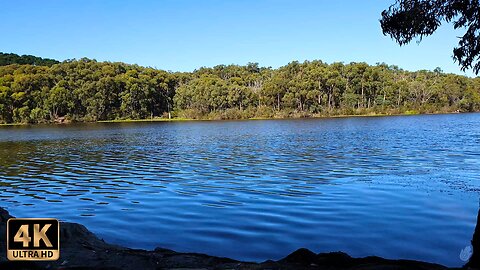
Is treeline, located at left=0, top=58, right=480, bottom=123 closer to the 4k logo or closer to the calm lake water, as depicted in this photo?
the calm lake water

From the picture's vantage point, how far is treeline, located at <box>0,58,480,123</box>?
126 metres

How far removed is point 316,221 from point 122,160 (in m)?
21.1

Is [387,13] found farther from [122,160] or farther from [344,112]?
[344,112]

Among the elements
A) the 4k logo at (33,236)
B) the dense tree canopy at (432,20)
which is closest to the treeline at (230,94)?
the dense tree canopy at (432,20)

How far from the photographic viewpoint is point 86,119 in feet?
440

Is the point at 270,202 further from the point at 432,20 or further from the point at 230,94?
the point at 230,94

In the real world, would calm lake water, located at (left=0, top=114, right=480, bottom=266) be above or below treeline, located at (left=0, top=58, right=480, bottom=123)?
below

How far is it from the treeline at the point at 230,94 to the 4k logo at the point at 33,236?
121649 mm

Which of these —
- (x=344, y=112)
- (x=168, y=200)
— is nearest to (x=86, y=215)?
(x=168, y=200)

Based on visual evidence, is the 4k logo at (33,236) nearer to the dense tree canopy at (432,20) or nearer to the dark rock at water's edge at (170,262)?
the dark rock at water's edge at (170,262)

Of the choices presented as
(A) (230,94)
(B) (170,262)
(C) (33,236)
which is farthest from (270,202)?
(A) (230,94)

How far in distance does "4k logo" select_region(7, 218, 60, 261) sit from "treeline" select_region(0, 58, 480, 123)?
121649mm

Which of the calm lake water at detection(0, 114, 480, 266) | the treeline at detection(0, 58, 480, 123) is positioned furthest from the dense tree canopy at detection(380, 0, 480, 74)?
the treeline at detection(0, 58, 480, 123)

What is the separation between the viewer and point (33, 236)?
4.66 metres
